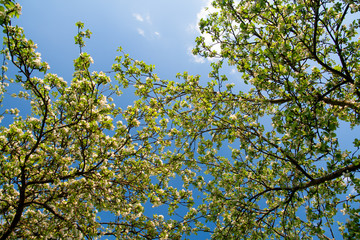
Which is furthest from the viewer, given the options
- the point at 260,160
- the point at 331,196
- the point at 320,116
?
the point at 260,160

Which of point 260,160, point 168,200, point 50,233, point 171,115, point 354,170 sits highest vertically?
point 171,115

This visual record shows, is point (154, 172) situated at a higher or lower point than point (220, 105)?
lower

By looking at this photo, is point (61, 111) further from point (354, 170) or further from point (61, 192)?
point (354, 170)

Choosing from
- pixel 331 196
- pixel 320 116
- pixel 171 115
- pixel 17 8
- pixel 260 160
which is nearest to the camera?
pixel 17 8

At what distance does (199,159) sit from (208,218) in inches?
79.8

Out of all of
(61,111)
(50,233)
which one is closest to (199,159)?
(61,111)

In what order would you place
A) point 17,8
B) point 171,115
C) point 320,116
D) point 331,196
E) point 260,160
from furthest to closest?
point 171,115 → point 260,160 → point 331,196 → point 320,116 → point 17,8

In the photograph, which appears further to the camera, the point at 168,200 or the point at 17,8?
the point at 168,200

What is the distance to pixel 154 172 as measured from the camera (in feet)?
27.2

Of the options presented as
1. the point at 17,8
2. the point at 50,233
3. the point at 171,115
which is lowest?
the point at 50,233

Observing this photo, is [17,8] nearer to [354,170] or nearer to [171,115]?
[171,115]

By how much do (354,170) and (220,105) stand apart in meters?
4.58

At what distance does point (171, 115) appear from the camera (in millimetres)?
7984

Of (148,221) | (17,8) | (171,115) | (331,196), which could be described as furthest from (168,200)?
(17,8)
